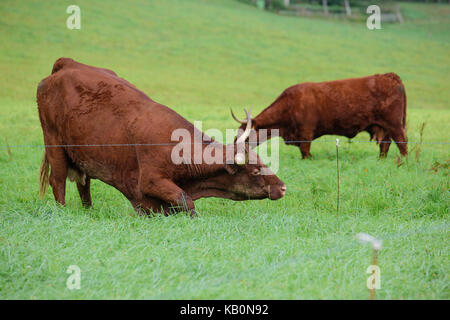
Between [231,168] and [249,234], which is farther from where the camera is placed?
[231,168]

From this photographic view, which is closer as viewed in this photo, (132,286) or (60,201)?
(132,286)

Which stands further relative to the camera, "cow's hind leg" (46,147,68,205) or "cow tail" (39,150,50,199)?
"cow tail" (39,150,50,199)

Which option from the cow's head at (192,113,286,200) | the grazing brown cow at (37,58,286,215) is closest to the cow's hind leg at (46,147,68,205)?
the grazing brown cow at (37,58,286,215)

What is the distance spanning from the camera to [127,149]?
20.5 feet

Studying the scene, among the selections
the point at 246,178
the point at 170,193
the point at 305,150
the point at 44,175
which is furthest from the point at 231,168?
the point at 305,150

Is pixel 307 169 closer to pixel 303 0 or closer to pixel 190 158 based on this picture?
pixel 190 158

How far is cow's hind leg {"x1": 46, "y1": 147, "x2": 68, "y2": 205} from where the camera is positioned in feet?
22.2

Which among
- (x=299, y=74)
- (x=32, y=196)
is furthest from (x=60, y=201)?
(x=299, y=74)

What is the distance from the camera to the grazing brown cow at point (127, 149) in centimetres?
597

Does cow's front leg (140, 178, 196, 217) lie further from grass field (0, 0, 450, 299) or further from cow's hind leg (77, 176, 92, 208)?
cow's hind leg (77, 176, 92, 208)

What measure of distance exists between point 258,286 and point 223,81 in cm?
2234

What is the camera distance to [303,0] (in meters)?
51.2

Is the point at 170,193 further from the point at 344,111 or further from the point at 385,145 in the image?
the point at 385,145

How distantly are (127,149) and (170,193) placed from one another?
2.76ft
